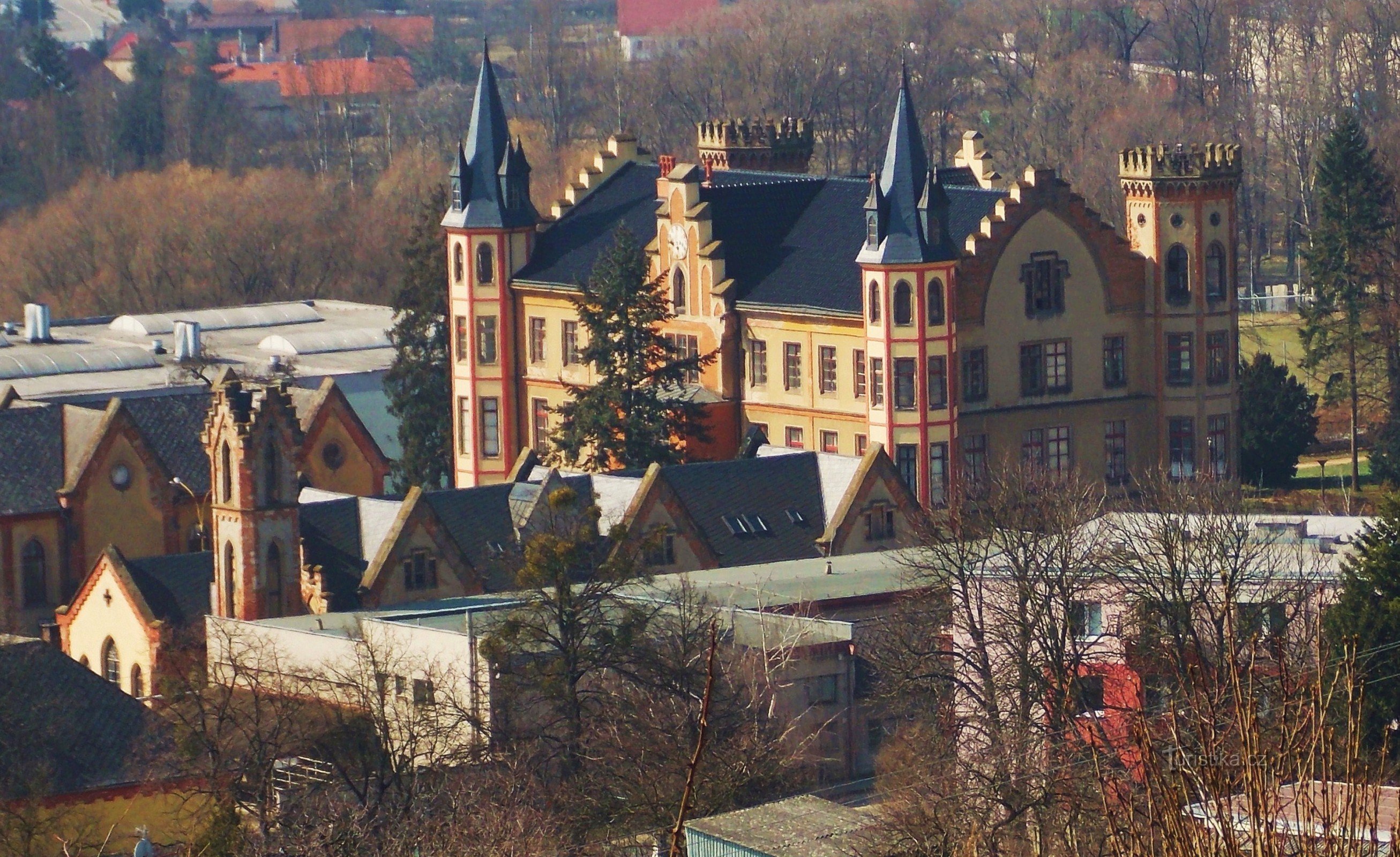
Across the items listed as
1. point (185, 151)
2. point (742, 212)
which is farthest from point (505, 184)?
point (185, 151)

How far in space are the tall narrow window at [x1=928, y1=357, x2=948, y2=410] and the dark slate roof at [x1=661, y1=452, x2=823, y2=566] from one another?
7.52 metres

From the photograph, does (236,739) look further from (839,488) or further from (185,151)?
(185,151)

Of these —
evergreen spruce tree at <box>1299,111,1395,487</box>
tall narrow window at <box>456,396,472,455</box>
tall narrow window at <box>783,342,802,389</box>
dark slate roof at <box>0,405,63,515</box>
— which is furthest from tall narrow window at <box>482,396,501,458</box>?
evergreen spruce tree at <box>1299,111,1395,487</box>

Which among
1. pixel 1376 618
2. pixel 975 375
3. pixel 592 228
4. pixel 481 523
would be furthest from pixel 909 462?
pixel 1376 618

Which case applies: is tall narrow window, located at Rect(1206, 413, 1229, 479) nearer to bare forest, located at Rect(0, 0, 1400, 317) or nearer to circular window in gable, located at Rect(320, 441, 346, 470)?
circular window in gable, located at Rect(320, 441, 346, 470)

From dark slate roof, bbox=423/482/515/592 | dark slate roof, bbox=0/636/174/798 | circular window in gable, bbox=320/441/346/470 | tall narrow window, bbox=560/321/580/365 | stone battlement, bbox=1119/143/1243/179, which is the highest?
stone battlement, bbox=1119/143/1243/179

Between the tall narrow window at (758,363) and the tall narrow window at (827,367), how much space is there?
5.78ft

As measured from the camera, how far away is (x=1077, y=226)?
287 feet

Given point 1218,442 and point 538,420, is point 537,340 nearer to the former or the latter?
point 538,420

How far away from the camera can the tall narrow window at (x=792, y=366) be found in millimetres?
87625

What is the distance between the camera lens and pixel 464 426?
309 feet

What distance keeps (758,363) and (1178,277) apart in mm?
10532

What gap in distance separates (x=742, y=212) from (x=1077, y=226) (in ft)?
27.6

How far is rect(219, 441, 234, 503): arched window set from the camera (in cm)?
7188
